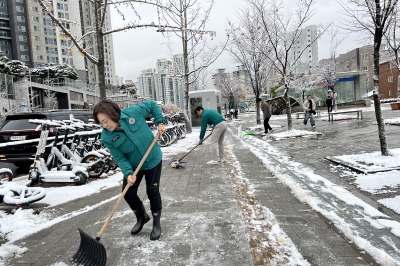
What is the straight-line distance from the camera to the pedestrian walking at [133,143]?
2.84 meters

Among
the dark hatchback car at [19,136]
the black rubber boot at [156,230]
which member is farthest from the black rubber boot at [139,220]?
the dark hatchback car at [19,136]

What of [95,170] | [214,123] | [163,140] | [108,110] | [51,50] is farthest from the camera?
[51,50]

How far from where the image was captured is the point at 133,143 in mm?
2955

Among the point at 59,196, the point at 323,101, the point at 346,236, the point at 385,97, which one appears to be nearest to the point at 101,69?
the point at 59,196

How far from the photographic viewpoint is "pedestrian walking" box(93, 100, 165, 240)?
284cm

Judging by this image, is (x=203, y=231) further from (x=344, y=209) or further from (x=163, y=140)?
(x=163, y=140)

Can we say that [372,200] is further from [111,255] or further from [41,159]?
[41,159]

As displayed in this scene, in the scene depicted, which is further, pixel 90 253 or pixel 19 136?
pixel 19 136

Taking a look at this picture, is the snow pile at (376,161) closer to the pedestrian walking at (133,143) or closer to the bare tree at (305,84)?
the pedestrian walking at (133,143)

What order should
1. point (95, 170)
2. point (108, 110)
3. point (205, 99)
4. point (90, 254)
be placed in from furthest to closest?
1. point (205, 99)
2. point (95, 170)
3. point (108, 110)
4. point (90, 254)

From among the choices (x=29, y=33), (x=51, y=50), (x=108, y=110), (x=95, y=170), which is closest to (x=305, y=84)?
(x=95, y=170)

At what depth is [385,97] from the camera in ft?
160

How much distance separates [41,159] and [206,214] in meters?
3.98

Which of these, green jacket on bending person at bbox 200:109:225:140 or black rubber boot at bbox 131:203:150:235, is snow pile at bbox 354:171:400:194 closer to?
green jacket on bending person at bbox 200:109:225:140
